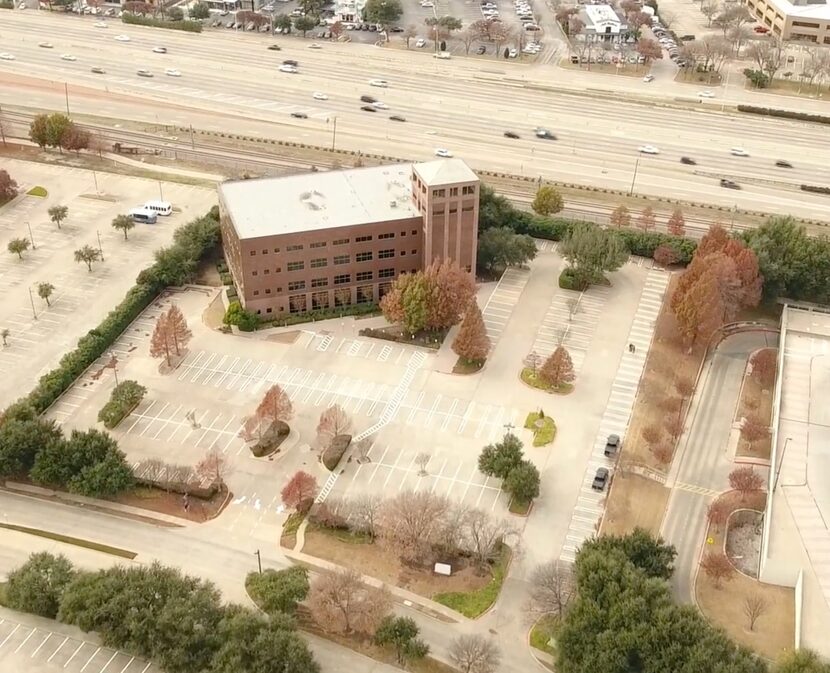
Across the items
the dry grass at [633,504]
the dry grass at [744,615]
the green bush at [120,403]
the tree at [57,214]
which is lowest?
the dry grass at [744,615]

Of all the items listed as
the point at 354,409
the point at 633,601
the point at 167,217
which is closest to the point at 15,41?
the point at 167,217

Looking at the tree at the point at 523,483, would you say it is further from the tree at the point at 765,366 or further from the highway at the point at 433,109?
the highway at the point at 433,109

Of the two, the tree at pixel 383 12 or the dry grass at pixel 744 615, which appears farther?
the tree at pixel 383 12

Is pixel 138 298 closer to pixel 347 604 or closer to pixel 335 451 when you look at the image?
pixel 335 451

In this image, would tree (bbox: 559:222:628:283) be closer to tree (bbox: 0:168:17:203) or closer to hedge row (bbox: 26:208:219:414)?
hedge row (bbox: 26:208:219:414)

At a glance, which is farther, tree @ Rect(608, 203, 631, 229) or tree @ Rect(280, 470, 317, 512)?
tree @ Rect(608, 203, 631, 229)

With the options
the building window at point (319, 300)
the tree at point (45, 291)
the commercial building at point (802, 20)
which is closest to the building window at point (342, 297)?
the building window at point (319, 300)

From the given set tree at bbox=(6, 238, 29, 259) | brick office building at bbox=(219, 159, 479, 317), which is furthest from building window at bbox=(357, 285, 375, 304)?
tree at bbox=(6, 238, 29, 259)
